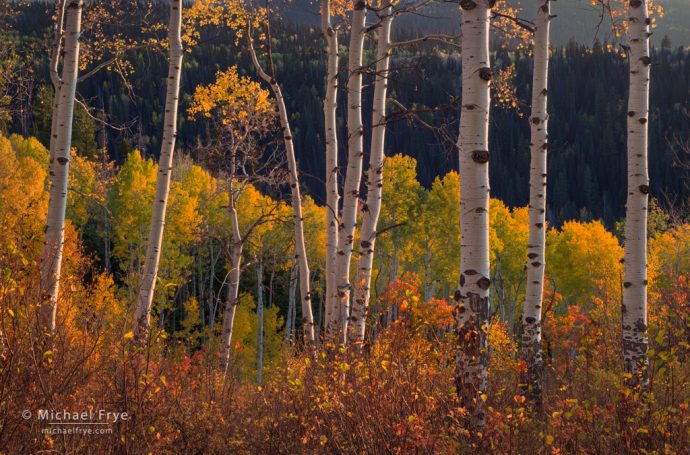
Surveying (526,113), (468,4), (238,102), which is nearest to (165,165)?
(468,4)

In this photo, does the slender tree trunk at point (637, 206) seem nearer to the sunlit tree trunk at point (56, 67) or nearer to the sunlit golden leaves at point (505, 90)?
the sunlit golden leaves at point (505, 90)

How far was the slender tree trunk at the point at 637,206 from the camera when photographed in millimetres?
6480

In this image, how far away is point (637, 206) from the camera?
664 centimetres

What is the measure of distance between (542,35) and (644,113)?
2044 millimetres

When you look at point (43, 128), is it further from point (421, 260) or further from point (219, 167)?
point (219, 167)

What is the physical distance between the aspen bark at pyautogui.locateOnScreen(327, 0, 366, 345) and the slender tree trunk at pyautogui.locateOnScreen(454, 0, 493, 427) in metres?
2.83

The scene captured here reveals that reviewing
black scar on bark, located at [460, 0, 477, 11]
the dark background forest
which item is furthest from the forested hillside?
the dark background forest

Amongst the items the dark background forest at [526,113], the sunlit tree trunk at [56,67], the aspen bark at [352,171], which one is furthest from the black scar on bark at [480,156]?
the dark background forest at [526,113]

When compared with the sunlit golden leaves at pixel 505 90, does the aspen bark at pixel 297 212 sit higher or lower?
lower

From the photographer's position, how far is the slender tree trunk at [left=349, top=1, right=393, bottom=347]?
713 centimetres

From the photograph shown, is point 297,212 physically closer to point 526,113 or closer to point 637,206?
point 637,206

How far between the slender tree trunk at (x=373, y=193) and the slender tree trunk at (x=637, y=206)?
280 centimetres

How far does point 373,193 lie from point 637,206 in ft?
9.79

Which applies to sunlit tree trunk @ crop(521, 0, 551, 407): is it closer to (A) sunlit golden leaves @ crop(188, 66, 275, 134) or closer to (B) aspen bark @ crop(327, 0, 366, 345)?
(B) aspen bark @ crop(327, 0, 366, 345)
